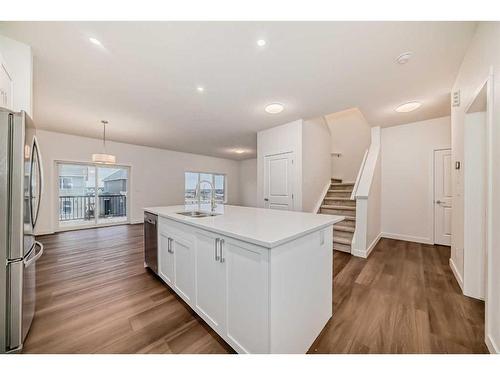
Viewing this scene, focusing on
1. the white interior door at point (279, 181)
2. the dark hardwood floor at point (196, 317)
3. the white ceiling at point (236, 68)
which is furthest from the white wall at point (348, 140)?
the dark hardwood floor at point (196, 317)

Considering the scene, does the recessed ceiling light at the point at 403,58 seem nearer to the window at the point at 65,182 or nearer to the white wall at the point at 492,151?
the white wall at the point at 492,151

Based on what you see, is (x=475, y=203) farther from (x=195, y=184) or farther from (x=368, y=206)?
(x=195, y=184)

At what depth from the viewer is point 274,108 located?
3.20m

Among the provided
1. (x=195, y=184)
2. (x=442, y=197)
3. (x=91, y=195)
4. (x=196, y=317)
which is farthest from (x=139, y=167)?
(x=442, y=197)

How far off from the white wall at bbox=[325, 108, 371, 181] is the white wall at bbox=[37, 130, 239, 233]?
456 cm

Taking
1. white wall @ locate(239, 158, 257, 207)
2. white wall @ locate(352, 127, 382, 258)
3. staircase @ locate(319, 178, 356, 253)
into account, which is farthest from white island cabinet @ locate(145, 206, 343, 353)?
white wall @ locate(239, 158, 257, 207)

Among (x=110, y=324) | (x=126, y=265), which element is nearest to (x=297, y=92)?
(x=110, y=324)

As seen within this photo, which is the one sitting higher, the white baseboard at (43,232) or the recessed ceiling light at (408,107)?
the recessed ceiling light at (408,107)

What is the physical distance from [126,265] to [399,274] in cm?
375

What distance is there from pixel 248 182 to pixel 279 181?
15.3ft

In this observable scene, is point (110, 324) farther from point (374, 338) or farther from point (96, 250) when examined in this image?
point (96, 250)

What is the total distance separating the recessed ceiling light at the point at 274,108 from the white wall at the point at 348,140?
2760mm

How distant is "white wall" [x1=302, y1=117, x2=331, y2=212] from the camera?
3857mm

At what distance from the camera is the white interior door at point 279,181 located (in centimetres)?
395
